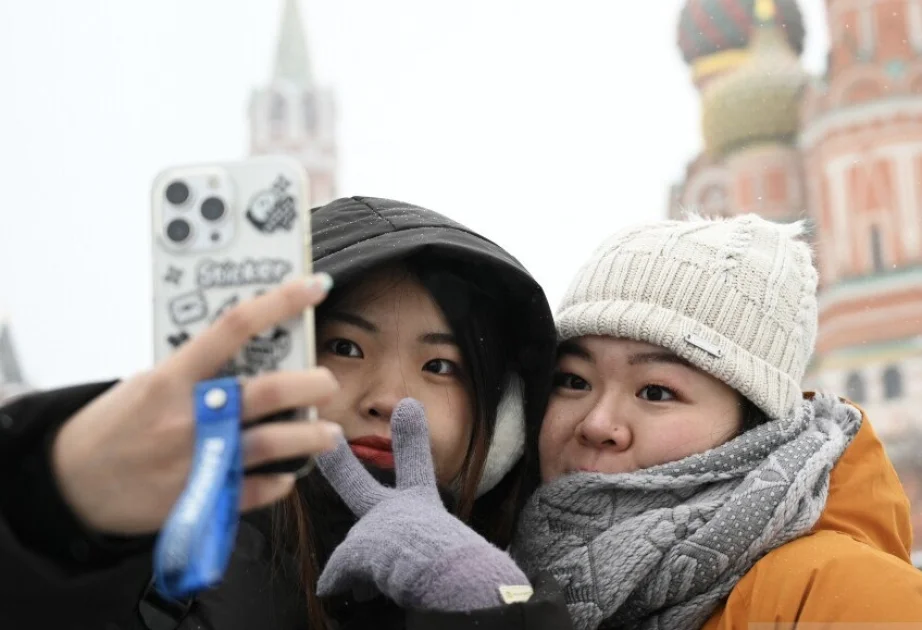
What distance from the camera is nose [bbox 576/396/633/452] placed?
201 centimetres

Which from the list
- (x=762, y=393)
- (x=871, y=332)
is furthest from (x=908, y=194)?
(x=762, y=393)

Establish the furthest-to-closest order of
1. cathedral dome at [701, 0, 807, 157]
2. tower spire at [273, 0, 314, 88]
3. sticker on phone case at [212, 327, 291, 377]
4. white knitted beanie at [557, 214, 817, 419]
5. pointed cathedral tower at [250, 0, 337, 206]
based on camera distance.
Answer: tower spire at [273, 0, 314, 88]
pointed cathedral tower at [250, 0, 337, 206]
cathedral dome at [701, 0, 807, 157]
white knitted beanie at [557, 214, 817, 419]
sticker on phone case at [212, 327, 291, 377]

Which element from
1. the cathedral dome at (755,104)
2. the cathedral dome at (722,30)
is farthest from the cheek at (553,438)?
the cathedral dome at (722,30)

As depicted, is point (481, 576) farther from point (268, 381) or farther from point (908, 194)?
point (908, 194)

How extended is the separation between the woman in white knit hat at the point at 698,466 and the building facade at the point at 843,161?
20.9m

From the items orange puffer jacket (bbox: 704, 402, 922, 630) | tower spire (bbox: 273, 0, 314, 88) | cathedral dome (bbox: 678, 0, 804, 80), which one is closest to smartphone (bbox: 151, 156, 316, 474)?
orange puffer jacket (bbox: 704, 402, 922, 630)

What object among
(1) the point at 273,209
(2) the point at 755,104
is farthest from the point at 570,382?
(2) the point at 755,104

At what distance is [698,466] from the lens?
6.33 ft

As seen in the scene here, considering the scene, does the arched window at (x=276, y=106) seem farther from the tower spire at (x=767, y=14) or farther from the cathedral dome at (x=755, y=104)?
the tower spire at (x=767, y=14)

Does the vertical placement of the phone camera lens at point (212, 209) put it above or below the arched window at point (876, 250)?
above

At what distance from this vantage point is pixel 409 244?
1.91m

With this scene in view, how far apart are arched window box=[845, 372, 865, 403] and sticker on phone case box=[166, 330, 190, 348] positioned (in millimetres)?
24305

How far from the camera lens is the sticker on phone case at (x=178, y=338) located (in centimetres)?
117

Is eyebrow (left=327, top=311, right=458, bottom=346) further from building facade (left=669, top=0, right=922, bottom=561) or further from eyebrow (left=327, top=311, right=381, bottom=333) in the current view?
building facade (left=669, top=0, right=922, bottom=561)
